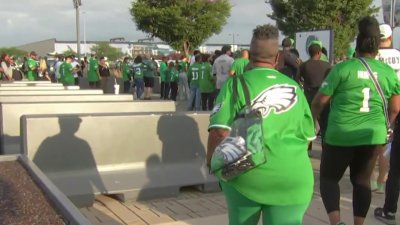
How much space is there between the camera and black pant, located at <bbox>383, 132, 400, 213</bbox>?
16.1 feet

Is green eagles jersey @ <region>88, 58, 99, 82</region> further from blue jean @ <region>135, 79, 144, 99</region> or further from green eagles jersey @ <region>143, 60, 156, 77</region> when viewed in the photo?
green eagles jersey @ <region>143, 60, 156, 77</region>

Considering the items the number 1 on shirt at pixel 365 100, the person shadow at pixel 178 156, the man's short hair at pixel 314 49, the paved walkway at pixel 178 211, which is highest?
the man's short hair at pixel 314 49

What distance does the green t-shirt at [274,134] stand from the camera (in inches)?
108

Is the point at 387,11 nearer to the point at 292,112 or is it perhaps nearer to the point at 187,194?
the point at 187,194

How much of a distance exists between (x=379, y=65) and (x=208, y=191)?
9.29 ft

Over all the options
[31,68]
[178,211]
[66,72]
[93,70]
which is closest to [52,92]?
[178,211]

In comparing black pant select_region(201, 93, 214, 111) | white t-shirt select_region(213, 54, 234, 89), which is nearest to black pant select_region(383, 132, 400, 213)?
white t-shirt select_region(213, 54, 234, 89)

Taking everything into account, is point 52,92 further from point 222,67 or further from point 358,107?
point 358,107

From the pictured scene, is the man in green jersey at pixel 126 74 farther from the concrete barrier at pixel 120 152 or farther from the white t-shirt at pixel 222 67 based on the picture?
the concrete barrier at pixel 120 152

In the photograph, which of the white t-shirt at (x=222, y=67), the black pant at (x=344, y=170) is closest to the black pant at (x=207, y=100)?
the white t-shirt at (x=222, y=67)

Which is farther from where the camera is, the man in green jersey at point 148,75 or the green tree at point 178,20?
the green tree at point 178,20

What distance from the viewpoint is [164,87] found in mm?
21000

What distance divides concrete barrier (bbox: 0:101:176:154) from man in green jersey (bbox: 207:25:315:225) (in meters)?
4.31

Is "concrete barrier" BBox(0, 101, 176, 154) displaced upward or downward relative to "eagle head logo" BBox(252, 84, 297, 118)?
downward
